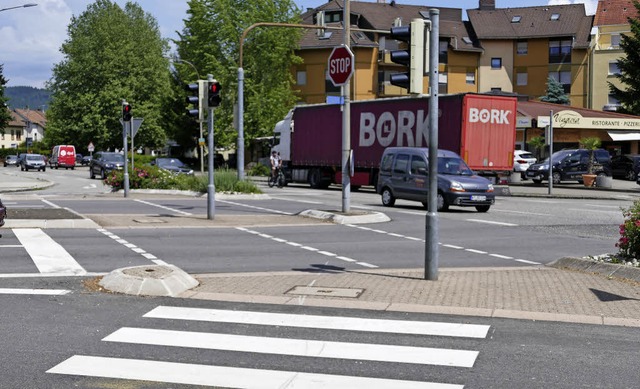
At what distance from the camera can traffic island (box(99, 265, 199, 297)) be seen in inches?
365

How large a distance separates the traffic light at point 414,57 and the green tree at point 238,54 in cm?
5417

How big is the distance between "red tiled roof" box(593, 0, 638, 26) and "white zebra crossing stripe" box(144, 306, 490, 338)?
247 ft

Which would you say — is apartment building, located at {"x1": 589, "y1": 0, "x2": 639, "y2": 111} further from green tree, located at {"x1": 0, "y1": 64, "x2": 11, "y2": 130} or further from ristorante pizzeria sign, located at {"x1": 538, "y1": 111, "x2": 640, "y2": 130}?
green tree, located at {"x1": 0, "y1": 64, "x2": 11, "y2": 130}

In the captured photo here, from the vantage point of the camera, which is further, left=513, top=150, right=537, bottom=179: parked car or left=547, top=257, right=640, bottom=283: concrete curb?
left=513, top=150, right=537, bottom=179: parked car

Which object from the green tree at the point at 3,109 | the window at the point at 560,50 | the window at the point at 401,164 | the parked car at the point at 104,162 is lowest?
the parked car at the point at 104,162

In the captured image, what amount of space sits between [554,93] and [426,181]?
51712 mm

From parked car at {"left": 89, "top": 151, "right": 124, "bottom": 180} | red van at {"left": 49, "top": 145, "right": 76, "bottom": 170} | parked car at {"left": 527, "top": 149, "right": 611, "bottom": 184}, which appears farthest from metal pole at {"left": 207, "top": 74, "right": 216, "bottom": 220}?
red van at {"left": 49, "top": 145, "right": 76, "bottom": 170}

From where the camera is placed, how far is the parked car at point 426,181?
23.9m

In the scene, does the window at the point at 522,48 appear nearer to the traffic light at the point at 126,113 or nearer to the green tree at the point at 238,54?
the green tree at the point at 238,54

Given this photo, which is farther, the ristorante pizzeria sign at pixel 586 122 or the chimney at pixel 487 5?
the chimney at pixel 487 5

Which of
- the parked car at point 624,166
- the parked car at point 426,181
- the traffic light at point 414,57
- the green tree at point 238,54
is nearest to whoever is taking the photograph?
the traffic light at point 414,57

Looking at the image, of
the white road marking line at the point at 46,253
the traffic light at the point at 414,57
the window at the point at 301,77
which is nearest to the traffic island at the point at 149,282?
the white road marking line at the point at 46,253

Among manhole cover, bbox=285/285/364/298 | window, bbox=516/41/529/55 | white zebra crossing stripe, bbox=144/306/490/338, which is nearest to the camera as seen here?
white zebra crossing stripe, bbox=144/306/490/338

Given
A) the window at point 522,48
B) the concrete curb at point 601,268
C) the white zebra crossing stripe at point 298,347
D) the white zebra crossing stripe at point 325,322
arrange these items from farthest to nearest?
the window at point 522,48, the concrete curb at point 601,268, the white zebra crossing stripe at point 325,322, the white zebra crossing stripe at point 298,347
